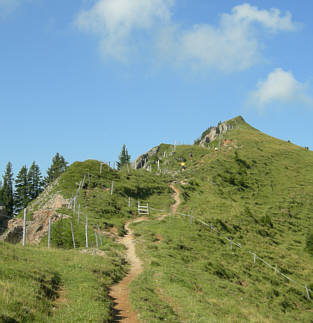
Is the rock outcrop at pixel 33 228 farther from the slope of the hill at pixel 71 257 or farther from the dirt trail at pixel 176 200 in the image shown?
the dirt trail at pixel 176 200

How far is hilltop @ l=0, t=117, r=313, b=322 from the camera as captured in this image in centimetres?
2194

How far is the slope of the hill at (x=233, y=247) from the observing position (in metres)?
20.8

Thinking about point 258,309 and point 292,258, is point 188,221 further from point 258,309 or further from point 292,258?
point 258,309

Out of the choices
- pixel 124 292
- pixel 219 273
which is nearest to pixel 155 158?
pixel 219 273

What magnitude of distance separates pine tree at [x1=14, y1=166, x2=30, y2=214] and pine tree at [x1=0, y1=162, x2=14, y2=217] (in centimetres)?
154

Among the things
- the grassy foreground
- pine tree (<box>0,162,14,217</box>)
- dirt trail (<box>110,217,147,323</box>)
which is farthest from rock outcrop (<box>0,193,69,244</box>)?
pine tree (<box>0,162,14,217</box>)

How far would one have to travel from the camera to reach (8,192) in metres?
103

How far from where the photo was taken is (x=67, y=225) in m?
40.6

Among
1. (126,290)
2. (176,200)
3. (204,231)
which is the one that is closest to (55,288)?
(126,290)

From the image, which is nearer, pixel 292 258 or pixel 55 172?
pixel 292 258

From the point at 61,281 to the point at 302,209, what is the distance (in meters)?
63.9

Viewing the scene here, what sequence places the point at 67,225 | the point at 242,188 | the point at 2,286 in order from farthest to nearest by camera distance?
the point at 242,188 → the point at 67,225 → the point at 2,286

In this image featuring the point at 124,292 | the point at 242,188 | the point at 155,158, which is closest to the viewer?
the point at 124,292

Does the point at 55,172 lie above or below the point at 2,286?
above
